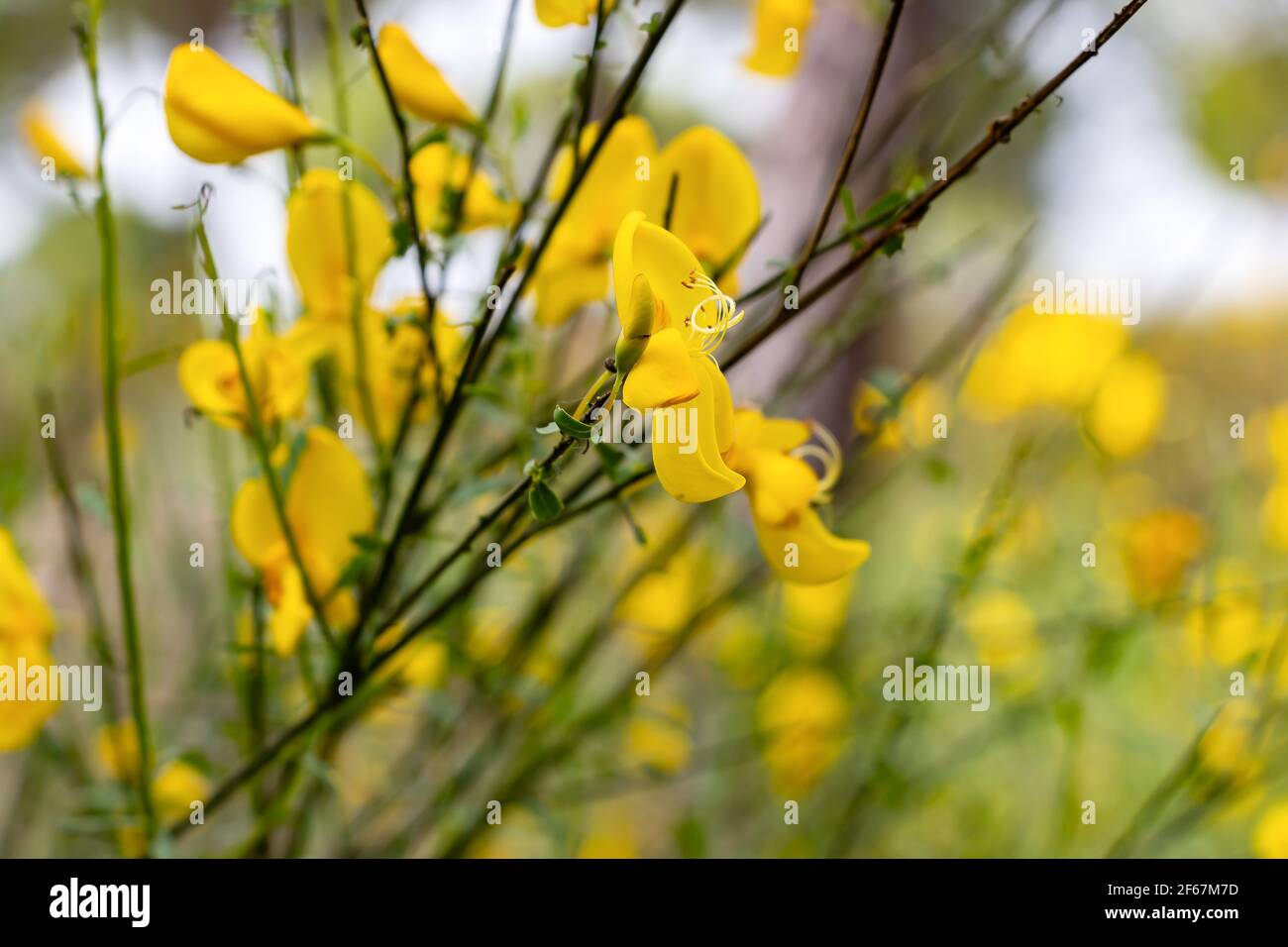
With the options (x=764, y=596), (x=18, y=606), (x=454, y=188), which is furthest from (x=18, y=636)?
(x=764, y=596)

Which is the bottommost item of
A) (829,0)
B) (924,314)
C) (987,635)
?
(987,635)

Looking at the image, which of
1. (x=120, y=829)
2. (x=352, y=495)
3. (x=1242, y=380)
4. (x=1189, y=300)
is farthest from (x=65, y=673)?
(x=1242, y=380)

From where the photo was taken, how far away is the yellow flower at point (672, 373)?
214 millimetres

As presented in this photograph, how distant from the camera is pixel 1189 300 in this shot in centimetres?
50

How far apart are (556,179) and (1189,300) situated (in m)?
0.37

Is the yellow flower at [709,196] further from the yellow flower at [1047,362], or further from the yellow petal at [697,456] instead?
the yellow flower at [1047,362]

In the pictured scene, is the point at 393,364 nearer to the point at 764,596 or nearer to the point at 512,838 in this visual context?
the point at 764,596

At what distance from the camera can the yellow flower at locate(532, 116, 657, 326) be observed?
32cm

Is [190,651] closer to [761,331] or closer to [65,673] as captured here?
[65,673]

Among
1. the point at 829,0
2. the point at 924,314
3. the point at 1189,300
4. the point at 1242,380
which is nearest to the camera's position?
the point at 1189,300

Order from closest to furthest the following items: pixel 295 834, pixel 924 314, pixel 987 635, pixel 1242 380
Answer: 1. pixel 295 834
2. pixel 987 635
3. pixel 1242 380
4. pixel 924 314

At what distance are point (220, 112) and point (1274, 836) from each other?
632 millimetres

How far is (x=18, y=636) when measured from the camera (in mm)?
349

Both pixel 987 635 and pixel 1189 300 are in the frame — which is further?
pixel 987 635
